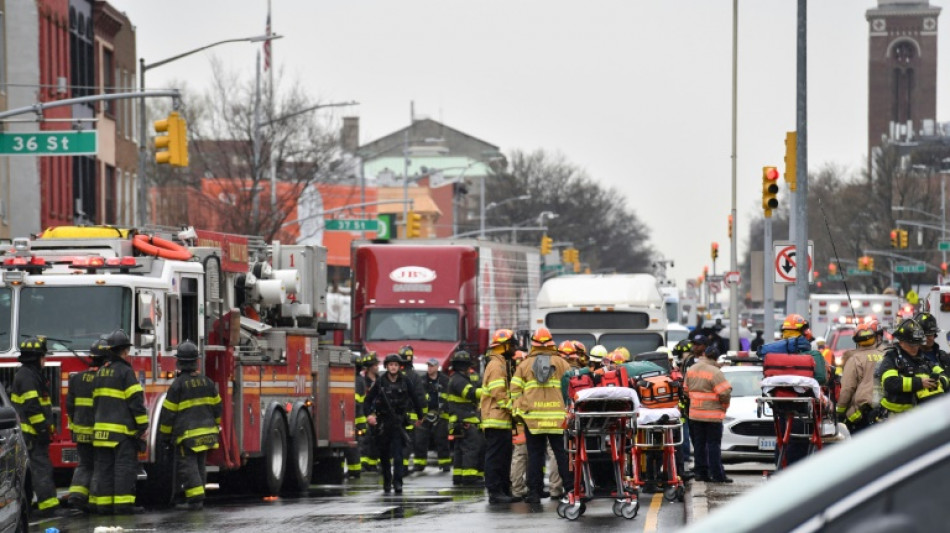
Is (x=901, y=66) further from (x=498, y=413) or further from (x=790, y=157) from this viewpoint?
(x=498, y=413)

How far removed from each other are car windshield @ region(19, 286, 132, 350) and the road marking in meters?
Result: 5.23

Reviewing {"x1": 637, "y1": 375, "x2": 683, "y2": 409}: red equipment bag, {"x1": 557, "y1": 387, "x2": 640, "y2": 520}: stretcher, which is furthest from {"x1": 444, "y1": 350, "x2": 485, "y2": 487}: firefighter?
{"x1": 557, "y1": 387, "x2": 640, "y2": 520}: stretcher

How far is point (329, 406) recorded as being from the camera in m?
22.9

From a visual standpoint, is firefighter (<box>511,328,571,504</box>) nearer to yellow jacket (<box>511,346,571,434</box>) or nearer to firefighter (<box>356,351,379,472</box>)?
yellow jacket (<box>511,346,571,434</box>)

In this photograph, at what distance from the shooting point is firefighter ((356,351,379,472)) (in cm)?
2383

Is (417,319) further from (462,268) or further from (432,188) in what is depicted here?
(432,188)

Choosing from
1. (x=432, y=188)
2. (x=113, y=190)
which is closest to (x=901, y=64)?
(x=432, y=188)

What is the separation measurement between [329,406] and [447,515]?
6068 mm

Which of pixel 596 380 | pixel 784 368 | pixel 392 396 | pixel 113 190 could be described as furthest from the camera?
pixel 113 190

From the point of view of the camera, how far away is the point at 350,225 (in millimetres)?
53594

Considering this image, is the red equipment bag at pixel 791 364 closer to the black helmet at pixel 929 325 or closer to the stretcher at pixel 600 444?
the black helmet at pixel 929 325

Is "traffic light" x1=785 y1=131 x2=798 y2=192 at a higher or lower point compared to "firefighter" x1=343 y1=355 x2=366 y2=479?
higher

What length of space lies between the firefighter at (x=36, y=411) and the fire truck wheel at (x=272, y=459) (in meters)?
3.26

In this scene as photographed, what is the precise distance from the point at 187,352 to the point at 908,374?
6.62 m
